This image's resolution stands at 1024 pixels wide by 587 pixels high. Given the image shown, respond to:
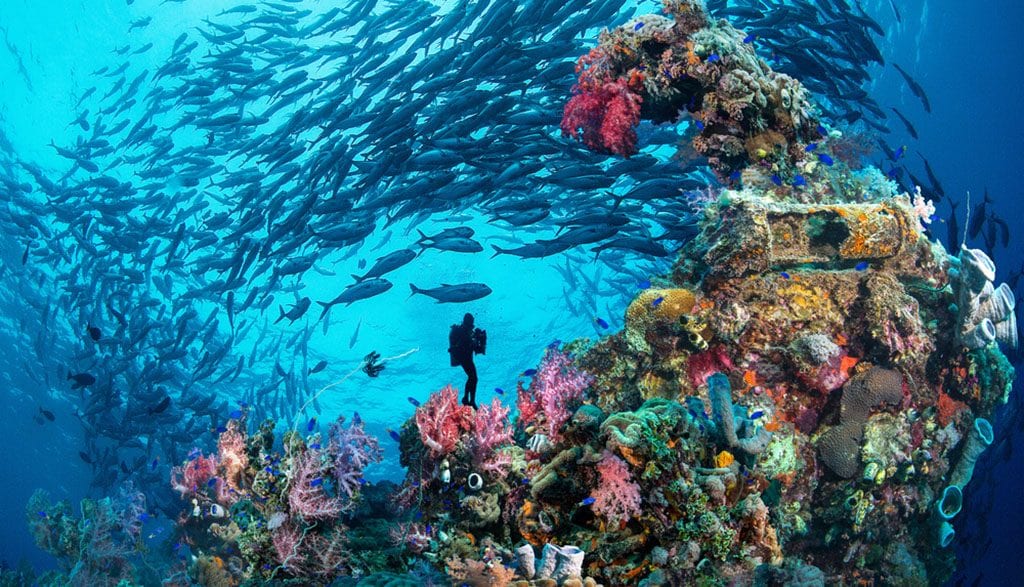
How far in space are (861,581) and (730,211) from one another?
4195 mm

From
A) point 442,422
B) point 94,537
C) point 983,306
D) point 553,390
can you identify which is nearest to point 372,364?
point 442,422

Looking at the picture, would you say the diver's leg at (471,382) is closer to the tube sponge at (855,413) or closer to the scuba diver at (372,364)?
the scuba diver at (372,364)

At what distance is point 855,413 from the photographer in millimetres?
4879

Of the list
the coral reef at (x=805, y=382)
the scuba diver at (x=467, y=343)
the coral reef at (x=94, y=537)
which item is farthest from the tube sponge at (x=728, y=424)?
the coral reef at (x=94, y=537)

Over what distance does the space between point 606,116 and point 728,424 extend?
3.63 meters

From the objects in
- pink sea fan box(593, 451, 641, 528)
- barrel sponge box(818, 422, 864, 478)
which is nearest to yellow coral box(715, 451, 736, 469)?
pink sea fan box(593, 451, 641, 528)

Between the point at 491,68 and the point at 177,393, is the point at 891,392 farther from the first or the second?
the point at 177,393

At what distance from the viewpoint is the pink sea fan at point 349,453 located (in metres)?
4.27

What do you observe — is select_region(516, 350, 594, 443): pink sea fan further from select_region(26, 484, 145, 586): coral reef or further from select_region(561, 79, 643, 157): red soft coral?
select_region(26, 484, 145, 586): coral reef

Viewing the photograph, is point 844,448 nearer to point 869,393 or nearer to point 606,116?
point 869,393

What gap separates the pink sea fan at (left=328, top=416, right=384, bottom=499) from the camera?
14.0 ft

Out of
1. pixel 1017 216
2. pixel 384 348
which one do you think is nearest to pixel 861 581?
pixel 384 348

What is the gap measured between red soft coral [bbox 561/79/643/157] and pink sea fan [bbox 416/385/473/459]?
11.3 ft

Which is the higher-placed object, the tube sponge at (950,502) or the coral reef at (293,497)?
the coral reef at (293,497)
